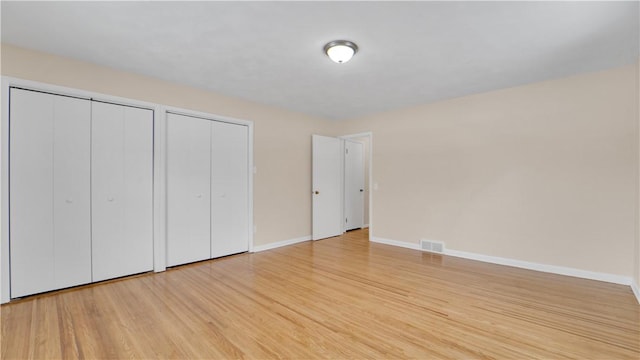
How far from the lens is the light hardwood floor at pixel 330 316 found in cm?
193

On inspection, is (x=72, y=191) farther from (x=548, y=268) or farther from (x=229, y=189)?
(x=548, y=268)

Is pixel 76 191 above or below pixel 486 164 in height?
below

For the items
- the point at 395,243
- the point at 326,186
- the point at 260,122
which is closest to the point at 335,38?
the point at 260,122

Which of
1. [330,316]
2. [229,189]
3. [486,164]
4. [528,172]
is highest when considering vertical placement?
[486,164]

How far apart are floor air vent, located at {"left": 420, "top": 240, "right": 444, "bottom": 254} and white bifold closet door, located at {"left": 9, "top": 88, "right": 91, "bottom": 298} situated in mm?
4473

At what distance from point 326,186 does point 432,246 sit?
2.22m

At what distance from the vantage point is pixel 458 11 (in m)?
2.09

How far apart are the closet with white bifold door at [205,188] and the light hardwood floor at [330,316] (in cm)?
51

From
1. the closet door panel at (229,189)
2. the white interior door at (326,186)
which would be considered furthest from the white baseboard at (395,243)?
the closet door panel at (229,189)

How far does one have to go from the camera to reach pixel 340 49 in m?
2.55

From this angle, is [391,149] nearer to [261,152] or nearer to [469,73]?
[469,73]

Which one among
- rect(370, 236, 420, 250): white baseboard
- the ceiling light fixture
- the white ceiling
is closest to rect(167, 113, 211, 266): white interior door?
the white ceiling

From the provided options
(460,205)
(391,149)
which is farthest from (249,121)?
(460,205)

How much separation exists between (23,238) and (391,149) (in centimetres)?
487
